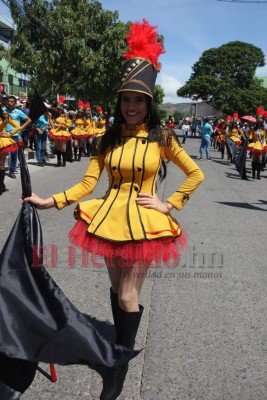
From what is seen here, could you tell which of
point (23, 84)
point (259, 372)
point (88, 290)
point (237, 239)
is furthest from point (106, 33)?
point (23, 84)

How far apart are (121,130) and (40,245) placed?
88 cm

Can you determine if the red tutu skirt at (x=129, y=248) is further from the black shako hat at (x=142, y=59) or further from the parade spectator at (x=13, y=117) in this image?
the parade spectator at (x=13, y=117)

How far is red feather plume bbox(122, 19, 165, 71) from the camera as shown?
8.55 ft

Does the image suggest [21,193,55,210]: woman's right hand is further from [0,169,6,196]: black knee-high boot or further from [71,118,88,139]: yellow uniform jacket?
[71,118,88,139]: yellow uniform jacket

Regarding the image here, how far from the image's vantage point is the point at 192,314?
142 inches

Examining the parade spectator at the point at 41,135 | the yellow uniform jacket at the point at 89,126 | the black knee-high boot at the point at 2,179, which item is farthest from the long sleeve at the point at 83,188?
the yellow uniform jacket at the point at 89,126

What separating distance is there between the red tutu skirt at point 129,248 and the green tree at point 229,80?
4741 cm

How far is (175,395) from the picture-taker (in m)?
2.55

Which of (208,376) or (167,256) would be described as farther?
(208,376)

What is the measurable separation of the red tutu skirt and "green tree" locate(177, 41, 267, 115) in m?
47.4

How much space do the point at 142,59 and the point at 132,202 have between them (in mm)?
883

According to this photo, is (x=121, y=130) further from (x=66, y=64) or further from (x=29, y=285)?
(x=66, y=64)

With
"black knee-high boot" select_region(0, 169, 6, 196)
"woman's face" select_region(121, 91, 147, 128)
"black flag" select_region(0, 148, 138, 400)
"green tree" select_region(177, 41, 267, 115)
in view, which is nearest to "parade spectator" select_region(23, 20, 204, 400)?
"woman's face" select_region(121, 91, 147, 128)

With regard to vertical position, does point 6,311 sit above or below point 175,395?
above
